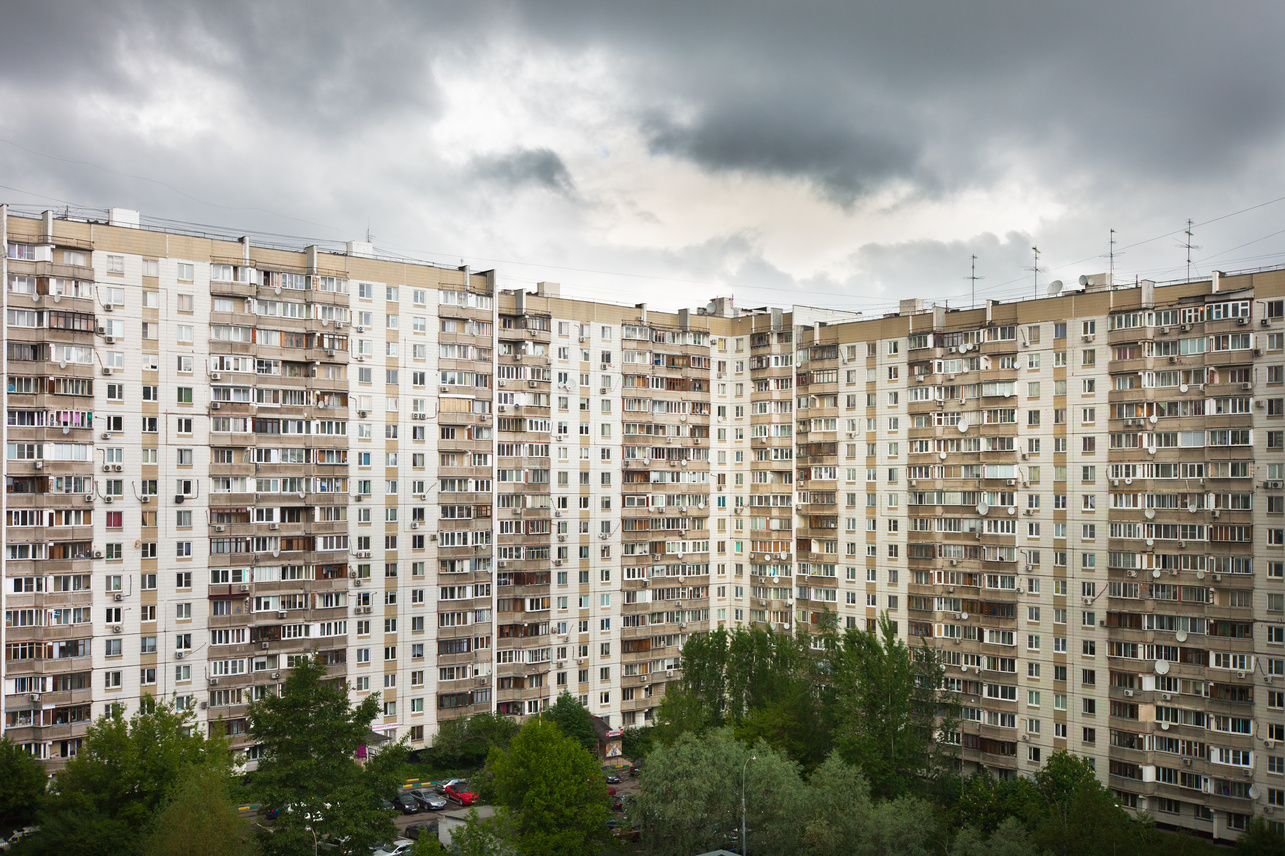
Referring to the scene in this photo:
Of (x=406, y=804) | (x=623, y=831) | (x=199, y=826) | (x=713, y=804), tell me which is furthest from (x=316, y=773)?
(x=713, y=804)

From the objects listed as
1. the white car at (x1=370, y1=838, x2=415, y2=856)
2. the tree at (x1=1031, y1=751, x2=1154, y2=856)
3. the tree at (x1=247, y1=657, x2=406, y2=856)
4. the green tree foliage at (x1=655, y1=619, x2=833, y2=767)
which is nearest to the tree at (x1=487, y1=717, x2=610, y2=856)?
the tree at (x1=247, y1=657, x2=406, y2=856)

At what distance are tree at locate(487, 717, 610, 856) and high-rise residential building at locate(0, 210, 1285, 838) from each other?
1858cm

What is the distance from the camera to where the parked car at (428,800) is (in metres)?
66.8

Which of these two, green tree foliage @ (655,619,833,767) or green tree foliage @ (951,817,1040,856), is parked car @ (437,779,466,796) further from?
green tree foliage @ (951,817,1040,856)

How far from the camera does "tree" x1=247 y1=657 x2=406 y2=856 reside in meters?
48.9

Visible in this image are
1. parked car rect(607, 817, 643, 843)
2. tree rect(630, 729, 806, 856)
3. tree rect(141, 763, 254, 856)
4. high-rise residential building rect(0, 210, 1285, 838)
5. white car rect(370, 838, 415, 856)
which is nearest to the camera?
tree rect(141, 763, 254, 856)

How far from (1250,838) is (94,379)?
72.4 meters

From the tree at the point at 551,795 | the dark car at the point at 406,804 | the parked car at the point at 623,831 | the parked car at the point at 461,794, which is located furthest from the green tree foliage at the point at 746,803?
the dark car at the point at 406,804

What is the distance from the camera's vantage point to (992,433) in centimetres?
7194

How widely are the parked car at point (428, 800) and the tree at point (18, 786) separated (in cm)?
2151

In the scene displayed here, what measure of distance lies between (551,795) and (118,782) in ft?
73.3

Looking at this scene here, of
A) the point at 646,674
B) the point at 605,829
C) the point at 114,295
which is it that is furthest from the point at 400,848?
the point at 114,295

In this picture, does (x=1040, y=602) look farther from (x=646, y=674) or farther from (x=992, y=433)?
(x=646, y=674)

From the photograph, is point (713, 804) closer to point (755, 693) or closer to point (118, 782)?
point (755, 693)
